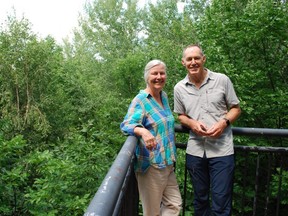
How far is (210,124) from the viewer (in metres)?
2.50

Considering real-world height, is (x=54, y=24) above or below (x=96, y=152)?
above

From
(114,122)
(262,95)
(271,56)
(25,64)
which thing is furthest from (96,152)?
(25,64)

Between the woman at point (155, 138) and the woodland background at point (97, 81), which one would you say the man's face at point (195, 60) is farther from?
the woodland background at point (97, 81)

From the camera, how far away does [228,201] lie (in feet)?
8.31

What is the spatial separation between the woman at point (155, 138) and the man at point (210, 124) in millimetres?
249

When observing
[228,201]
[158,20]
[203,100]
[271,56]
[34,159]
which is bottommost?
[34,159]

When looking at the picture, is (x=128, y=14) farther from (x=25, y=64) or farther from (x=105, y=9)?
(x=25, y=64)

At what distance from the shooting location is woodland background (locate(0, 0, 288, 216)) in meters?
6.50

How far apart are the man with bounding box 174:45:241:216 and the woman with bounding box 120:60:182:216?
9.8 inches

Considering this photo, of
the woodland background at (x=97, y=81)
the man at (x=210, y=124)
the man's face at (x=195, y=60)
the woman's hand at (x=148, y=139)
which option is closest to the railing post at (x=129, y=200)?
the woman's hand at (x=148, y=139)

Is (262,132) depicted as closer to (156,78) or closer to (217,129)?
(217,129)

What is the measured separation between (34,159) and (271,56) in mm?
8280

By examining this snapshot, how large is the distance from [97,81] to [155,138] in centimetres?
2725

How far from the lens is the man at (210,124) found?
2.49 meters
